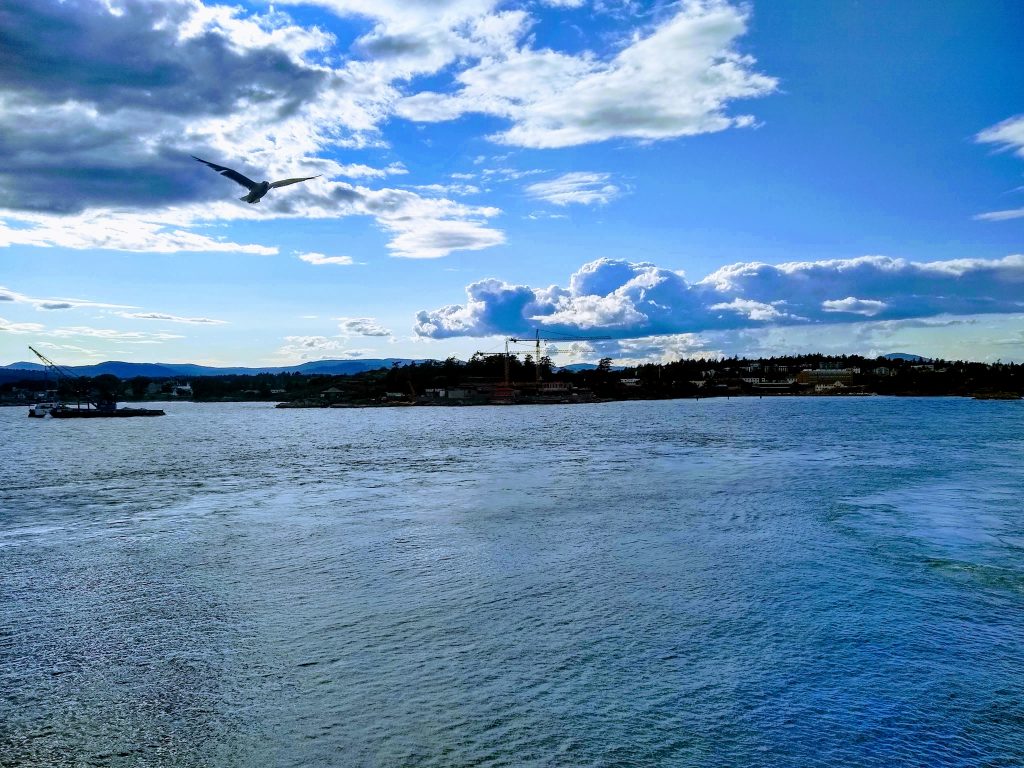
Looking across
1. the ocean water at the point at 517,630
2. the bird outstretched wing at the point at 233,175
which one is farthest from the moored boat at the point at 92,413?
the bird outstretched wing at the point at 233,175

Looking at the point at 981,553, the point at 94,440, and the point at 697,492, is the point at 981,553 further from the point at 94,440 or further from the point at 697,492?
the point at 94,440

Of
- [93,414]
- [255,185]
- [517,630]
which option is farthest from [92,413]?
[517,630]

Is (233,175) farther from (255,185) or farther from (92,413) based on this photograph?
(92,413)

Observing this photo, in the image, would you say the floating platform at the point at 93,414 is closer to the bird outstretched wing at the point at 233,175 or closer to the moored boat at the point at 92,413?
the moored boat at the point at 92,413

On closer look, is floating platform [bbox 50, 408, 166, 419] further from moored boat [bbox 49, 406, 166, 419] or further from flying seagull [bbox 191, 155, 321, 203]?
flying seagull [bbox 191, 155, 321, 203]

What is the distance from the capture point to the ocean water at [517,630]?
8.23 m

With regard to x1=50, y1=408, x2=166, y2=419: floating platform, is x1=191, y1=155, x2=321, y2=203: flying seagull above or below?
above

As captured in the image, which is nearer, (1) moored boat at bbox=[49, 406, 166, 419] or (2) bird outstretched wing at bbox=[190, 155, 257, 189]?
(2) bird outstretched wing at bbox=[190, 155, 257, 189]

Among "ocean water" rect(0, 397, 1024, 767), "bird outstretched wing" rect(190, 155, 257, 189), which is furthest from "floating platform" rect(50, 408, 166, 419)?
"bird outstretched wing" rect(190, 155, 257, 189)

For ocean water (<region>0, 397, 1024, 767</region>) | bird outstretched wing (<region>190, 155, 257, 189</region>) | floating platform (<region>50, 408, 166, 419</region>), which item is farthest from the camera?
floating platform (<region>50, 408, 166, 419</region>)

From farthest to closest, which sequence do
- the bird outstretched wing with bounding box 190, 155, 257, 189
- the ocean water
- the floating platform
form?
the floating platform < the bird outstretched wing with bounding box 190, 155, 257, 189 < the ocean water

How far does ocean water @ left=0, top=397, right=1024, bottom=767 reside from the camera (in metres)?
8.23

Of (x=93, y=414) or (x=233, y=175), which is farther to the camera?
(x=93, y=414)

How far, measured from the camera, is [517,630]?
470 inches
